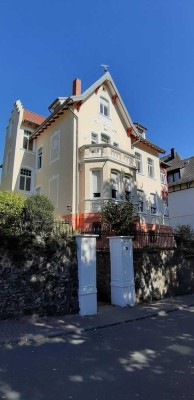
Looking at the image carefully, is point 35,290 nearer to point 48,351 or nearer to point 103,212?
point 48,351

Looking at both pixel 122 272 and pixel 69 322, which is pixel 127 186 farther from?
pixel 69 322

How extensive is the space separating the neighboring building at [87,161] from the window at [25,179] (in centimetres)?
9

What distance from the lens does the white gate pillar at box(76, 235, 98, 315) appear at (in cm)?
950

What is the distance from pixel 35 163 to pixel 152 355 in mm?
21809

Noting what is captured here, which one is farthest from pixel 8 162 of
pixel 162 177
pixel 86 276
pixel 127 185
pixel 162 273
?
pixel 86 276

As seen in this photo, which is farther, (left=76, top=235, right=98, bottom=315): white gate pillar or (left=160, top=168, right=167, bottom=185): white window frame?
(left=160, top=168, right=167, bottom=185): white window frame

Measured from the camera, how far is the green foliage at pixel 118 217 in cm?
1627

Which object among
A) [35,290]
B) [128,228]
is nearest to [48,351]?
[35,290]

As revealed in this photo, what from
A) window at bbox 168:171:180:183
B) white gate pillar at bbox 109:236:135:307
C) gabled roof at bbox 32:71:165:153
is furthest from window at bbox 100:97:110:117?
white gate pillar at bbox 109:236:135:307

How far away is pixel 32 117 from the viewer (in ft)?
86.6

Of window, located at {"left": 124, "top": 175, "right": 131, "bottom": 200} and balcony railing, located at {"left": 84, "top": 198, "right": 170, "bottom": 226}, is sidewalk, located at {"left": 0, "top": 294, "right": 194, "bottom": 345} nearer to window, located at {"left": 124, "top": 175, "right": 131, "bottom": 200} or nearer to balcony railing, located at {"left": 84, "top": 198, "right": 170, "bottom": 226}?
balcony railing, located at {"left": 84, "top": 198, "right": 170, "bottom": 226}

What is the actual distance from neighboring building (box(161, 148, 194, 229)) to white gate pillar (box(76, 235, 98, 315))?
79.9ft

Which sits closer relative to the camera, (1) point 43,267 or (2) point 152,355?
(2) point 152,355

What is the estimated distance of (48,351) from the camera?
6.04 meters
